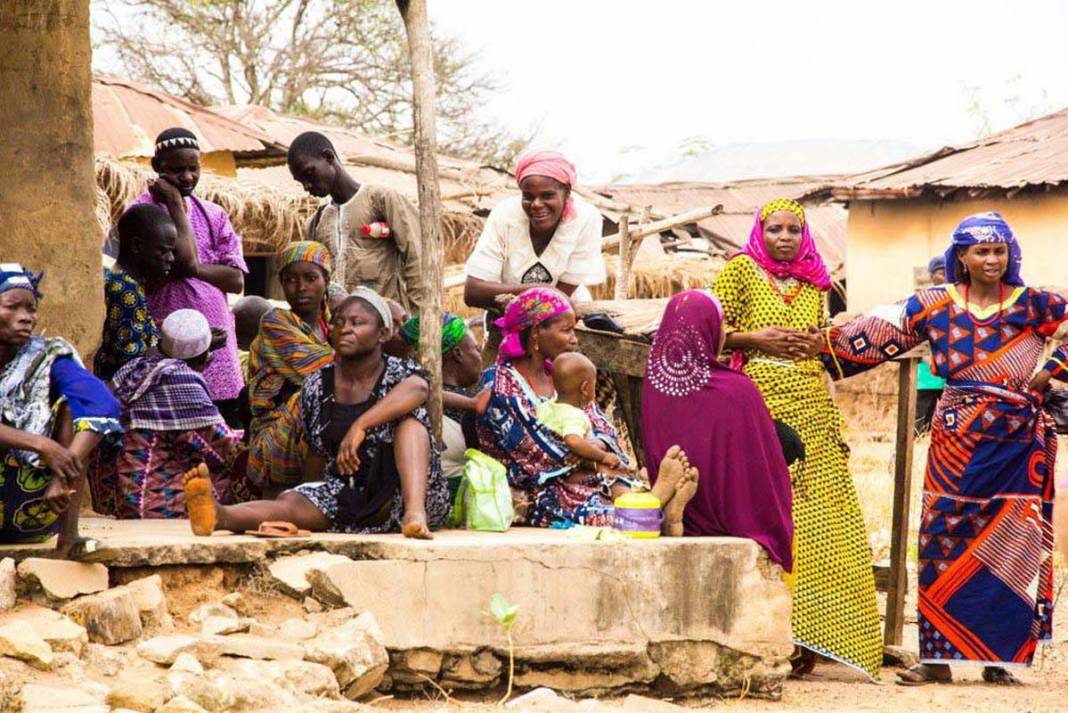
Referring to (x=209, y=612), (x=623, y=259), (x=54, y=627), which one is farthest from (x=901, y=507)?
(x=623, y=259)

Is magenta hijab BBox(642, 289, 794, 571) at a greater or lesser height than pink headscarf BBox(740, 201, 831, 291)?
lesser

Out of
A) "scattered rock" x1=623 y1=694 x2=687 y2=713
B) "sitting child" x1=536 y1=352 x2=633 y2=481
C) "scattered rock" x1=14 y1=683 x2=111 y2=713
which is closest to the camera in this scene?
"scattered rock" x1=14 y1=683 x2=111 y2=713

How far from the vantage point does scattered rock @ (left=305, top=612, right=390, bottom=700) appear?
16.5ft

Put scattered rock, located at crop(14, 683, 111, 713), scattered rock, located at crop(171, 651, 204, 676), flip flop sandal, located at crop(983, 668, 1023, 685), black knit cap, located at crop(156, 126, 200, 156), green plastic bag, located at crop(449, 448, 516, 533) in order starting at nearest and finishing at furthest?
scattered rock, located at crop(14, 683, 111, 713)
scattered rock, located at crop(171, 651, 204, 676)
green plastic bag, located at crop(449, 448, 516, 533)
flip flop sandal, located at crop(983, 668, 1023, 685)
black knit cap, located at crop(156, 126, 200, 156)

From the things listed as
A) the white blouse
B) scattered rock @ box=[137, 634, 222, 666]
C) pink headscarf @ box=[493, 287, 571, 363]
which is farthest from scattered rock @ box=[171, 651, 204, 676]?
the white blouse

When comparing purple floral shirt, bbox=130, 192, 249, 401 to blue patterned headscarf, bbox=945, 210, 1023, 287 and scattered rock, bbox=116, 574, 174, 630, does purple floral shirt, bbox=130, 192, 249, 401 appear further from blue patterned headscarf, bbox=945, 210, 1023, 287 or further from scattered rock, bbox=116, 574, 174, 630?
blue patterned headscarf, bbox=945, 210, 1023, 287

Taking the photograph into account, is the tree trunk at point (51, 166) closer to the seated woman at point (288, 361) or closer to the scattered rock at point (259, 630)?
the seated woman at point (288, 361)

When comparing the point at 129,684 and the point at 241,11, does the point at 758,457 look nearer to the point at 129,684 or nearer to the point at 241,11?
the point at 129,684

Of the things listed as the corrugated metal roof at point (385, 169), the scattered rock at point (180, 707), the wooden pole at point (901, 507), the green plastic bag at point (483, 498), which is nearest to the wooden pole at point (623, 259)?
the corrugated metal roof at point (385, 169)

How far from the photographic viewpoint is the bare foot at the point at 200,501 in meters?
5.36

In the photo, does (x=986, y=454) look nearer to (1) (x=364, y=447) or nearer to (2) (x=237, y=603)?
(1) (x=364, y=447)

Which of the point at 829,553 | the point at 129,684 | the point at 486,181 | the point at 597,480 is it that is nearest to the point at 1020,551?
the point at 829,553

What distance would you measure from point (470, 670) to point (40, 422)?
169cm

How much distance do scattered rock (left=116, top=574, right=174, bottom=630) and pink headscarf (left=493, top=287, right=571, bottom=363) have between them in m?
1.79
